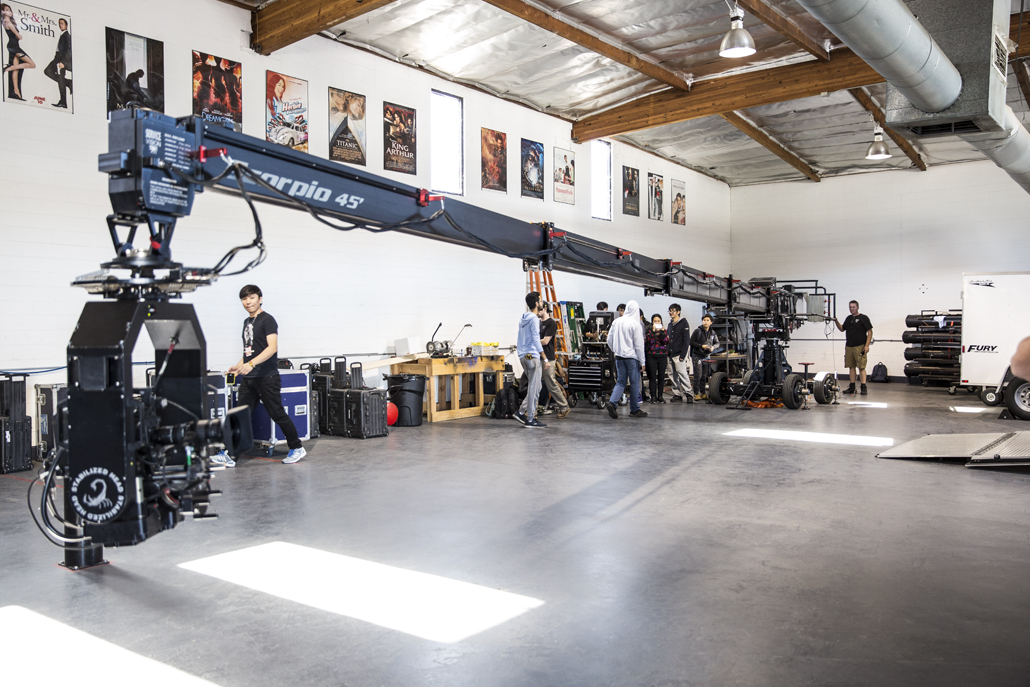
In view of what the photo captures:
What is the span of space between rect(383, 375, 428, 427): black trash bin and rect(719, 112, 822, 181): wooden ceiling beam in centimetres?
803

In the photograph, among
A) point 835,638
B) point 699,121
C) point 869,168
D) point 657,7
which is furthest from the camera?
point 869,168

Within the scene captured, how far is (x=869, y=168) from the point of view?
18.6 metres

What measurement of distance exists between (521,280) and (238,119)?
6124 millimetres

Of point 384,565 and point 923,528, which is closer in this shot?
point 384,565

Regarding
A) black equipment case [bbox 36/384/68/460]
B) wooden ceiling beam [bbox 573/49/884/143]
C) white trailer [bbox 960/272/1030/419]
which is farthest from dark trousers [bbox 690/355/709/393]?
black equipment case [bbox 36/384/68/460]

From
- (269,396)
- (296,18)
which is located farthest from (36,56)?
(269,396)

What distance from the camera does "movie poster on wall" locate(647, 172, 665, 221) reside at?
56.5ft

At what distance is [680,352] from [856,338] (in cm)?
388

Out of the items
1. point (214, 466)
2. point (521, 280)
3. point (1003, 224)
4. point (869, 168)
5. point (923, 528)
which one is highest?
point (869, 168)

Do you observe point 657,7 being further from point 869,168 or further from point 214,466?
point 869,168

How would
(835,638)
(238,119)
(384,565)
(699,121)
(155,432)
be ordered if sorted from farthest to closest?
(699,121) < (238,119) < (384,565) < (835,638) < (155,432)

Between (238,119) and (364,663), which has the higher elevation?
(238,119)

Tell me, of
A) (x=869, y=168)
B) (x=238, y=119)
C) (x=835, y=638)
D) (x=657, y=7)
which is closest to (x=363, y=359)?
(x=238, y=119)

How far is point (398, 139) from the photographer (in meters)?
11.2
